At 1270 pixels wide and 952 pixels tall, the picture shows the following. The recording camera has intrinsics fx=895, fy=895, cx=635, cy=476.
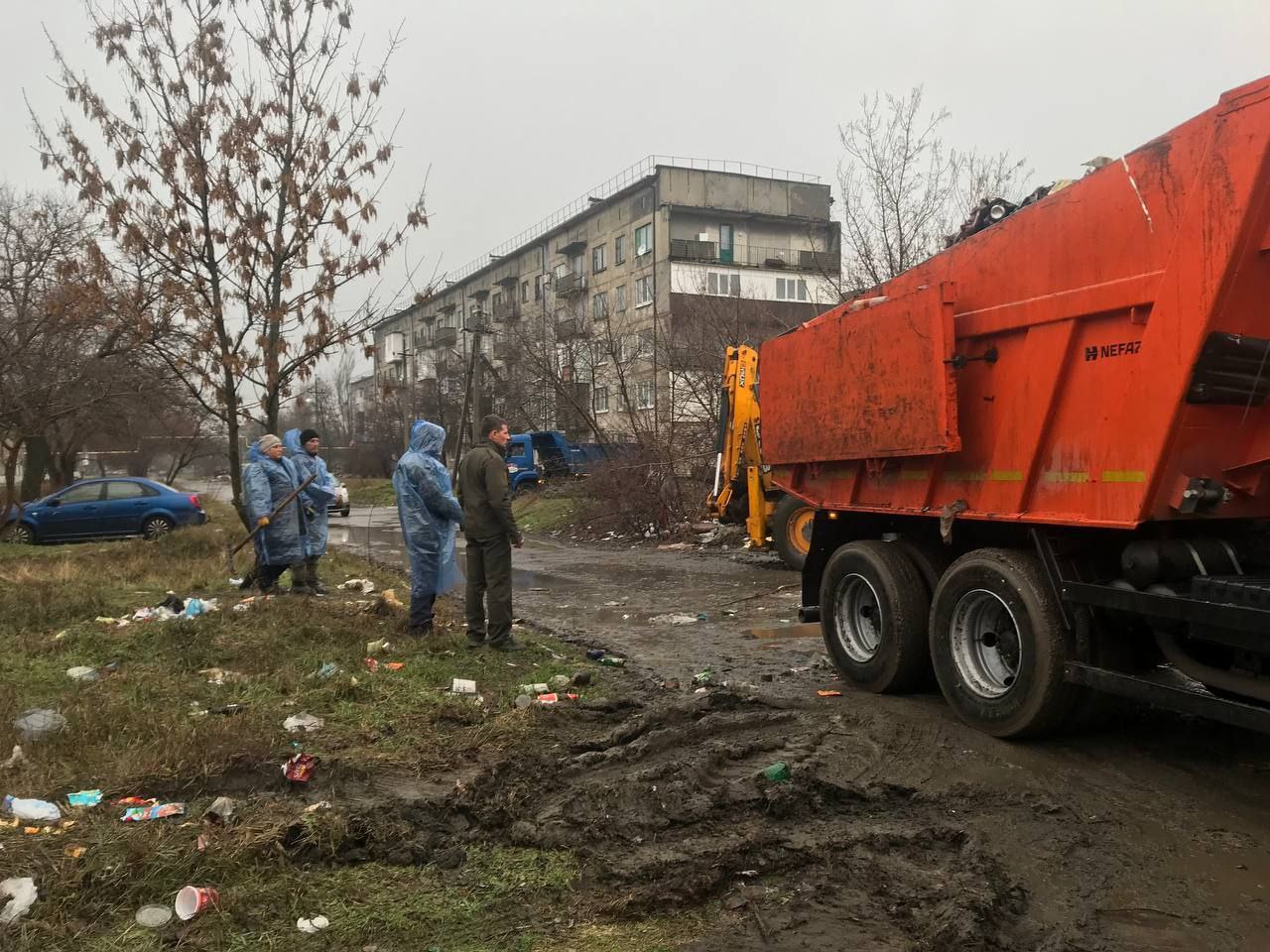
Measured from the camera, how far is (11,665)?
6.62 meters

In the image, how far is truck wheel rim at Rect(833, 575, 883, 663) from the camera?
6.04 meters

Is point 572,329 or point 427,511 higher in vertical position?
point 572,329

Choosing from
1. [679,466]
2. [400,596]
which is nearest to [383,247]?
[400,596]

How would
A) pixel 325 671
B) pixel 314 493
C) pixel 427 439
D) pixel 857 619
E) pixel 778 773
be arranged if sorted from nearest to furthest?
pixel 778 773, pixel 857 619, pixel 325 671, pixel 427 439, pixel 314 493

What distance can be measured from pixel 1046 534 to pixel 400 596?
7.90m

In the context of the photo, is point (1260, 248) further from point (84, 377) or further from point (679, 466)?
point (84, 377)

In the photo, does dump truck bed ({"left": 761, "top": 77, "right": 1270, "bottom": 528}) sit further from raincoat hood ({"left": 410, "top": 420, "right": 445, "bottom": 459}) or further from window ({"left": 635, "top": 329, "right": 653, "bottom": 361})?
window ({"left": 635, "top": 329, "right": 653, "bottom": 361})

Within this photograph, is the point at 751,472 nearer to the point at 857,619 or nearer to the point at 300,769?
the point at 857,619

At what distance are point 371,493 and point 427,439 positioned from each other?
129 feet

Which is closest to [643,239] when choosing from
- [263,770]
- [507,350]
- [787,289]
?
[787,289]

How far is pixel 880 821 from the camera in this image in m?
3.86

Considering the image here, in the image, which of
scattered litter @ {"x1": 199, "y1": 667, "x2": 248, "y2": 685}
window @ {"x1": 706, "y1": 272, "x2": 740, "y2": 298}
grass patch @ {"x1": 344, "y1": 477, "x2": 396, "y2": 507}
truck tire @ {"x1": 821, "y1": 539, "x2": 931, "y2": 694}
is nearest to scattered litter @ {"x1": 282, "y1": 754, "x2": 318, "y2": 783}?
scattered litter @ {"x1": 199, "y1": 667, "x2": 248, "y2": 685}

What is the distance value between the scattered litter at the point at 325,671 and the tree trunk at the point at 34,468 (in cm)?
2351

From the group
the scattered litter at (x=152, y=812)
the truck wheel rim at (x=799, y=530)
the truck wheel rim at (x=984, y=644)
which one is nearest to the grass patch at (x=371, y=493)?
the truck wheel rim at (x=799, y=530)
